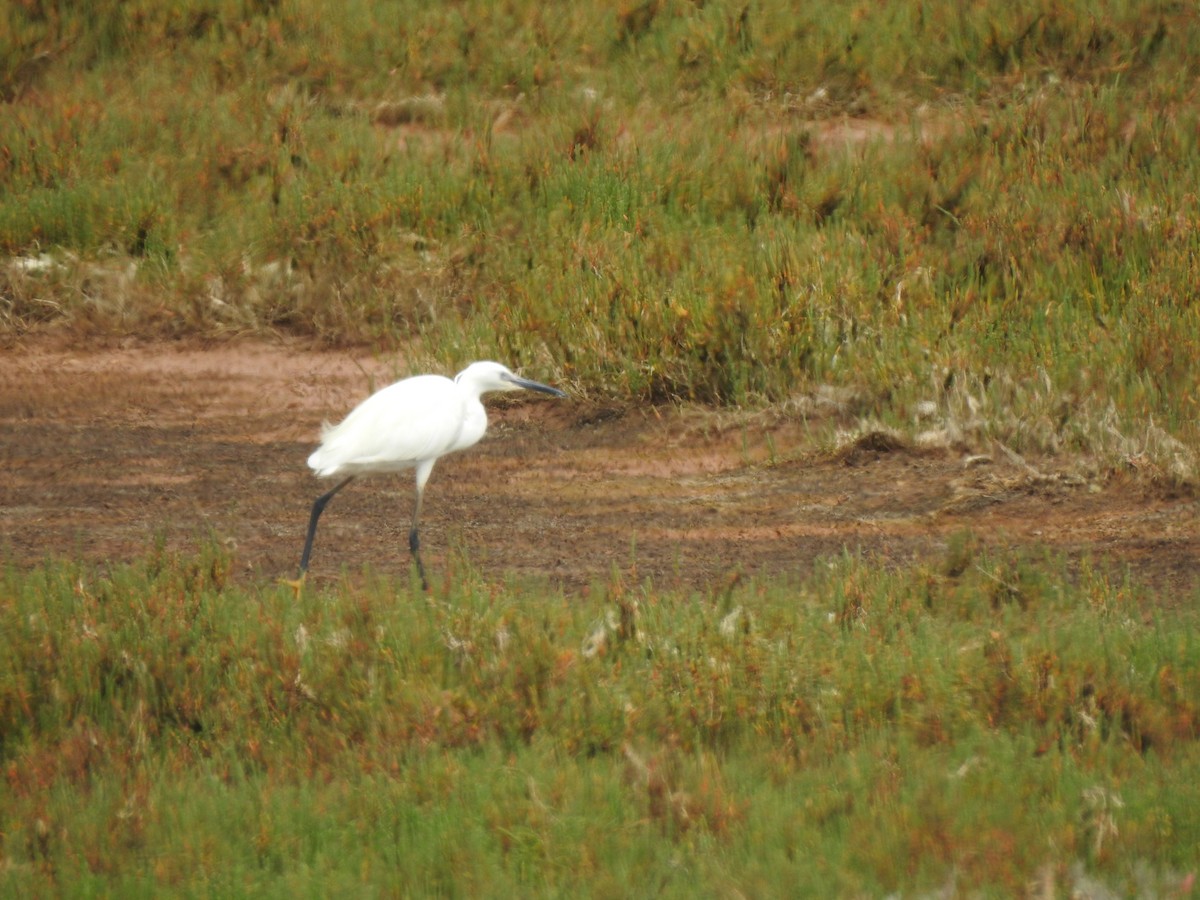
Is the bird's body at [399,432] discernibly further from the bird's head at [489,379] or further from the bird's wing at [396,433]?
the bird's head at [489,379]

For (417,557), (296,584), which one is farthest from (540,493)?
(296,584)

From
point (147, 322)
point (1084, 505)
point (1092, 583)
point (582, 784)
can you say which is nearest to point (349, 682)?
point (582, 784)

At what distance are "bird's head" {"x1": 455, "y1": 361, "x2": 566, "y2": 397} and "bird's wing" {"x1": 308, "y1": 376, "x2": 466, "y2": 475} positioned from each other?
0.91ft

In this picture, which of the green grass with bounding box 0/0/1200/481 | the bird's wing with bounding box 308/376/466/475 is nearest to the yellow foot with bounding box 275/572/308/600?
the bird's wing with bounding box 308/376/466/475

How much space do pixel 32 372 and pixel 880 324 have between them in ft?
17.7

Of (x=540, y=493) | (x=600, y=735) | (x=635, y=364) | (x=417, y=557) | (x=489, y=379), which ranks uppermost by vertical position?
(x=489, y=379)

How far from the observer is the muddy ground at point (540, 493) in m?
6.73

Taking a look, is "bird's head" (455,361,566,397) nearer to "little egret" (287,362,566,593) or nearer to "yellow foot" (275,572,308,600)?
"little egret" (287,362,566,593)

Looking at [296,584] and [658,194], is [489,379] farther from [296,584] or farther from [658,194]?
[658,194]

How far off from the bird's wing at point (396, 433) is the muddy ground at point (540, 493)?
1.50 feet

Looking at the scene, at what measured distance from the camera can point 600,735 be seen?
4.68 metres

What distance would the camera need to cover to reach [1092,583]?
224 inches

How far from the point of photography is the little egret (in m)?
6.47

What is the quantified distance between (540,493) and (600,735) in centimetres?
325
